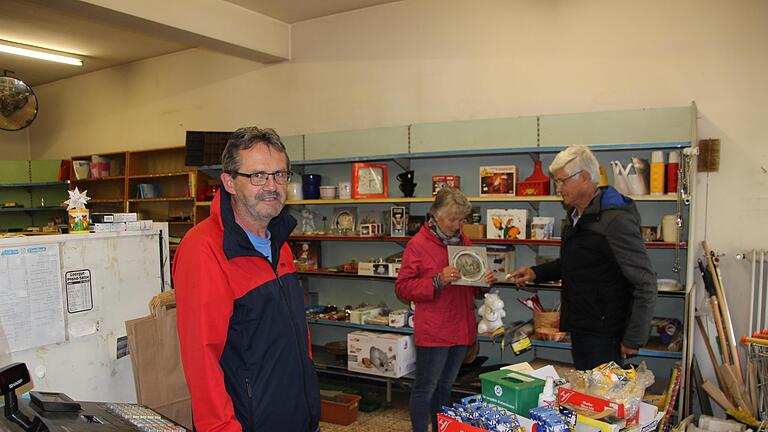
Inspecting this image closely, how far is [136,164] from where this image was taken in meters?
7.19

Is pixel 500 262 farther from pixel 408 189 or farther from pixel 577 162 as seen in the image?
pixel 577 162

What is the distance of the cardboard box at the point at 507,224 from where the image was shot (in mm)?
3998

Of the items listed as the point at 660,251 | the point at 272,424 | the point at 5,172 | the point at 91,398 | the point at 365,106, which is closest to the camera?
the point at 272,424

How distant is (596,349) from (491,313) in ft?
2.98

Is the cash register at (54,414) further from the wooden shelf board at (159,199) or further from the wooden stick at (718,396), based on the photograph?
the wooden shelf board at (159,199)

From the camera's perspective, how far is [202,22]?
185 inches

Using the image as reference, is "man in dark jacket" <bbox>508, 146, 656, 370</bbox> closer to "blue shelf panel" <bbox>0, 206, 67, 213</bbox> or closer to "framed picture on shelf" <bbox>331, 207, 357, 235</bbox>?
"framed picture on shelf" <bbox>331, 207, 357, 235</bbox>

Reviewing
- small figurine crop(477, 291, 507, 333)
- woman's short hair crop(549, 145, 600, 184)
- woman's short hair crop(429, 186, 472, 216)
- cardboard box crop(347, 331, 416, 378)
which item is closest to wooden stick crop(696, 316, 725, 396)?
small figurine crop(477, 291, 507, 333)

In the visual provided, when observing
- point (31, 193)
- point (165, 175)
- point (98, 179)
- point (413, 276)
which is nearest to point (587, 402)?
point (413, 276)

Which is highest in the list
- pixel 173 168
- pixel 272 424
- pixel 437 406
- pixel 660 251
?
pixel 173 168

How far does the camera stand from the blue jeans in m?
3.09

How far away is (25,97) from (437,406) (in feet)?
13.9

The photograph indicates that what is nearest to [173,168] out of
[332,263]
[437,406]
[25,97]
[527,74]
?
[25,97]

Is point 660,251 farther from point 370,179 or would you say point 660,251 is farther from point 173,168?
point 173,168
